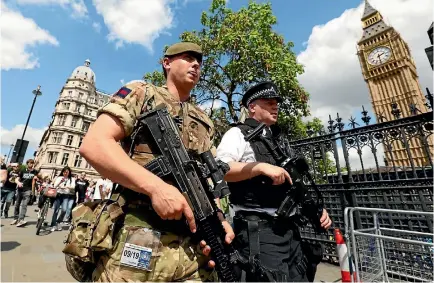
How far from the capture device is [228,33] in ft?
34.1

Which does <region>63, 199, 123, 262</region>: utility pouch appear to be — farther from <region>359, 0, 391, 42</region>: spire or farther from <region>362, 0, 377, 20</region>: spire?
<region>362, 0, 377, 20</region>: spire

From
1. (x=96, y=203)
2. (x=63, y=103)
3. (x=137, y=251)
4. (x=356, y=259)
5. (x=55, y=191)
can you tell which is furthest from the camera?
(x=63, y=103)

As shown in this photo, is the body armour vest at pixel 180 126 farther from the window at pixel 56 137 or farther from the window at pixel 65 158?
the window at pixel 56 137

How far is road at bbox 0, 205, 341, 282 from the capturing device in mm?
3566

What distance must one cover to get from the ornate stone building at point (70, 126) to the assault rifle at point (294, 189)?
54.1 meters

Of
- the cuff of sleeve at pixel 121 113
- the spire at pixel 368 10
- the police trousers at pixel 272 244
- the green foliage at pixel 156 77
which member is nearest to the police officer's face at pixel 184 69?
the cuff of sleeve at pixel 121 113

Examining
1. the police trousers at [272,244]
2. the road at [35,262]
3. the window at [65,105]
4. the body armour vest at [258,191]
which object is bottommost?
the road at [35,262]

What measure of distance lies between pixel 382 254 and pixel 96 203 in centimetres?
329

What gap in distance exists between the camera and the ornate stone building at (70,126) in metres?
51.0

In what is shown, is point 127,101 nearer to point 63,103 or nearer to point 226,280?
point 226,280

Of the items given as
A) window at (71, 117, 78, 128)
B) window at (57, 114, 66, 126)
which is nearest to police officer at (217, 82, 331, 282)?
window at (71, 117, 78, 128)

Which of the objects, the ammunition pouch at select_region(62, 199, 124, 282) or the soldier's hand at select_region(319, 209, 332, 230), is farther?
the soldier's hand at select_region(319, 209, 332, 230)

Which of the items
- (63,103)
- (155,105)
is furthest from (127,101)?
(63,103)

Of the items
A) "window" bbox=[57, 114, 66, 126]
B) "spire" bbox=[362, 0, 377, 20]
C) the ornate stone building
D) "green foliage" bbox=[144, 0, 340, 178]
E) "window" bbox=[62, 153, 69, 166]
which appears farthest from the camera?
"spire" bbox=[362, 0, 377, 20]
